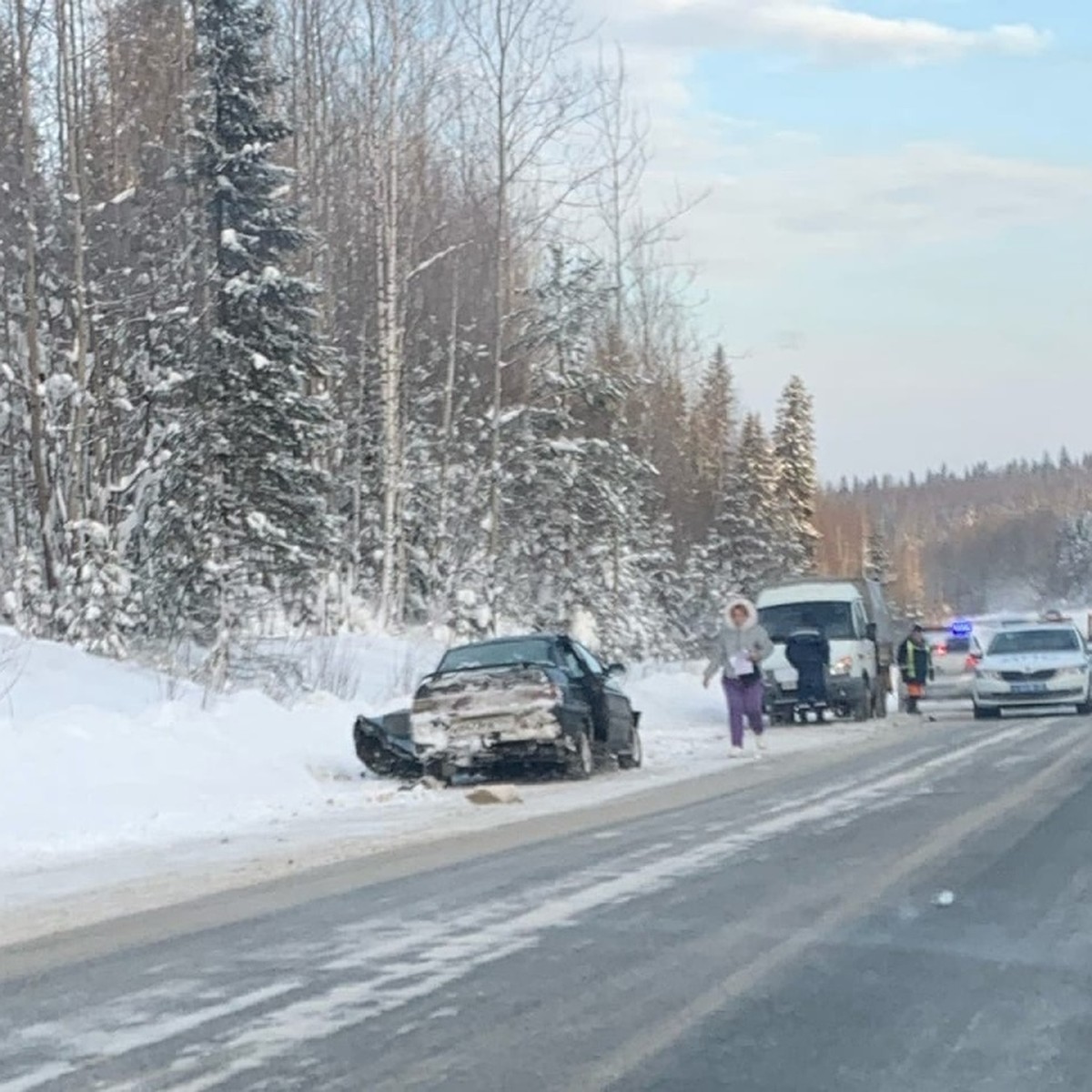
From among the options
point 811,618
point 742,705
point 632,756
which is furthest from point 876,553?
point 632,756

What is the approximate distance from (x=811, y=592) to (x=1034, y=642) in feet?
13.4

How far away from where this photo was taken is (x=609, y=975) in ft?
25.9

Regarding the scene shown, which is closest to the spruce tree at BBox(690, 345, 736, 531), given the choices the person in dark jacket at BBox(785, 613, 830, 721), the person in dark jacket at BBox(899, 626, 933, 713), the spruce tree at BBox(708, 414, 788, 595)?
the spruce tree at BBox(708, 414, 788, 595)

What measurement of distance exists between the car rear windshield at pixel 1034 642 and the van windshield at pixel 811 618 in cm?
255

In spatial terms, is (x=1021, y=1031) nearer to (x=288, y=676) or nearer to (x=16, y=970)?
(x=16, y=970)

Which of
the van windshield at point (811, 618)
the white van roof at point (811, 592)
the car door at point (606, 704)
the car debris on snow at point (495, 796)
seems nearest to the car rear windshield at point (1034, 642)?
the van windshield at point (811, 618)

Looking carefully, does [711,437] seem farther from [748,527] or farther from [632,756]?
[632,756]

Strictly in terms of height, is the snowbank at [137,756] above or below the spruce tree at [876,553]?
below

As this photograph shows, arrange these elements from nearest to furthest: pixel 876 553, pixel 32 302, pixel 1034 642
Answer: pixel 32 302
pixel 1034 642
pixel 876 553

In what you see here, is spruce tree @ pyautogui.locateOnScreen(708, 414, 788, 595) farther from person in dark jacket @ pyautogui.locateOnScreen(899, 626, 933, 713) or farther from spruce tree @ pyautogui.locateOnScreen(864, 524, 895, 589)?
spruce tree @ pyautogui.locateOnScreen(864, 524, 895, 589)

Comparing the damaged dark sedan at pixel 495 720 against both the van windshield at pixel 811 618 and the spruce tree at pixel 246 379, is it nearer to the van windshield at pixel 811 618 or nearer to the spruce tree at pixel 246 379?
the spruce tree at pixel 246 379

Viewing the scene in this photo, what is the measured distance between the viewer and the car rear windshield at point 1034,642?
3206cm

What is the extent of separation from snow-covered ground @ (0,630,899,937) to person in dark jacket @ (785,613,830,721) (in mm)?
5503

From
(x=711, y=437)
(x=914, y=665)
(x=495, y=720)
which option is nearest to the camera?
(x=495, y=720)
